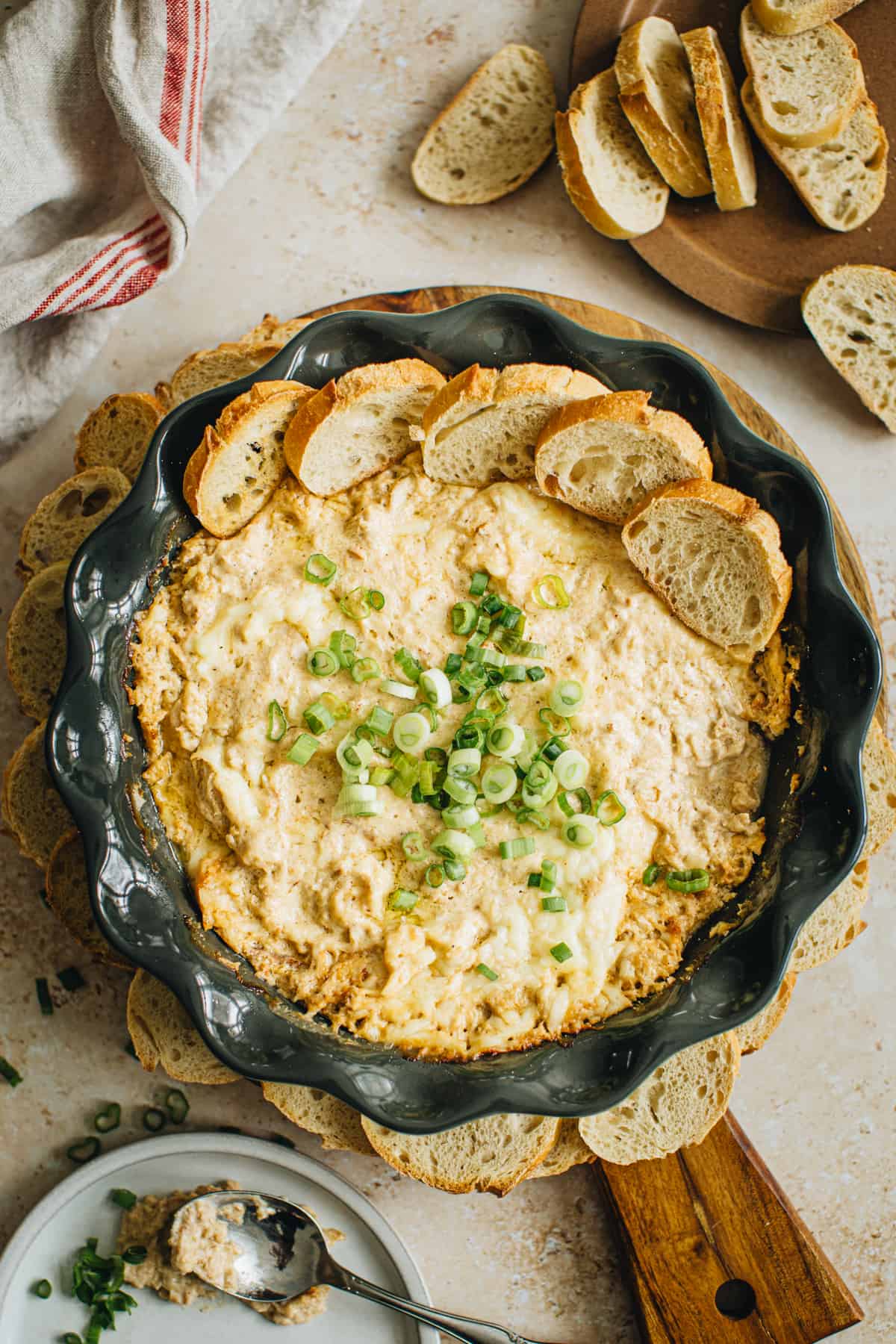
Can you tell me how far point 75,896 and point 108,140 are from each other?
2558 millimetres

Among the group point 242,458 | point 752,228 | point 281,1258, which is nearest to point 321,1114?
point 281,1258

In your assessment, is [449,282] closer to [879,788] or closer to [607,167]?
[607,167]

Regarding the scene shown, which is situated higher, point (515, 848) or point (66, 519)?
point (66, 519)

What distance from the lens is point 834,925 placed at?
138 inches

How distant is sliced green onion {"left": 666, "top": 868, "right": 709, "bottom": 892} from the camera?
3.25m

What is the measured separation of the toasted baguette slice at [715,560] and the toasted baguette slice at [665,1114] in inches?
50.1

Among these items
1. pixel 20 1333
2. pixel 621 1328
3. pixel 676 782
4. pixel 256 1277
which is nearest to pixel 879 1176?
pixel 621 1328

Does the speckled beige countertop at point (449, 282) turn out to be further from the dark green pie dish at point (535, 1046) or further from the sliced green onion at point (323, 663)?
the sliced green onion at point (323, 663)

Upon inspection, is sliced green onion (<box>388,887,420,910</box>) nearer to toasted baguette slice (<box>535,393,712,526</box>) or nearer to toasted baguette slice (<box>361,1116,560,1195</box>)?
toasted baguette slice (<box>361,1116,560,1195</box>)

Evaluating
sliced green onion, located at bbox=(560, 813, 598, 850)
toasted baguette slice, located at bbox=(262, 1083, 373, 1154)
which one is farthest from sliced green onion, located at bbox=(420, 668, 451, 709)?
toasted baguette slice, located at bbox=(262, 1083, 373, 1154)

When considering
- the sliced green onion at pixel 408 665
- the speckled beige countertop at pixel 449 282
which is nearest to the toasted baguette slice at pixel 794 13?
the speckled beige countertop at pixel 449 282

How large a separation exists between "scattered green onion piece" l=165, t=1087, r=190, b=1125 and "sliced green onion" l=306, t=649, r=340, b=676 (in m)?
1.63

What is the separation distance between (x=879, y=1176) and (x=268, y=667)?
2826 mm

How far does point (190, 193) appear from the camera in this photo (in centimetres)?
366
